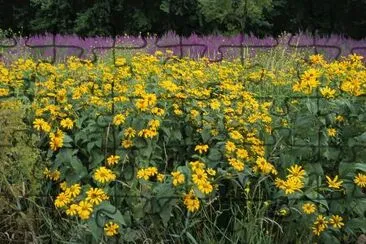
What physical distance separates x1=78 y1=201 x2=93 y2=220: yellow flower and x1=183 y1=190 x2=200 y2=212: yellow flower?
0.46m

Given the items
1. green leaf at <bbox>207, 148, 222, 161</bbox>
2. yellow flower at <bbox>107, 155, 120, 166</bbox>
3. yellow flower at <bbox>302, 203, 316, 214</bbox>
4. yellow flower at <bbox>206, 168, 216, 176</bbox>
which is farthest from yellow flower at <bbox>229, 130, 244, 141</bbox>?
yellow flower at <bbox>107, 155, 120, 166</bbox>

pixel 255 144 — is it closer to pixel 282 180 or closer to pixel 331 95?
pixel 282 180

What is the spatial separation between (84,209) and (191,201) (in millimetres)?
513

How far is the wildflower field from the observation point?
Answer: 3318 mm

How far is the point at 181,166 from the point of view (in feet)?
11.5

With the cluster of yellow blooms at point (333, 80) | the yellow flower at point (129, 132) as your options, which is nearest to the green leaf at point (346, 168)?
the cluster of yellow blooms at point (333, 80)

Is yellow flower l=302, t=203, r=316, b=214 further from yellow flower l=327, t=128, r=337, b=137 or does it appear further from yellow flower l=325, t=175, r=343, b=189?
yellow flower l=327, t=128, r=337, b=137

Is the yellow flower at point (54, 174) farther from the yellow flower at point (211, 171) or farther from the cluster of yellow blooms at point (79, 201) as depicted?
the yellow flower at point (211, 171)

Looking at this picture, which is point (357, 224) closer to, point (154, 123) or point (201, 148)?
point (201, 148)

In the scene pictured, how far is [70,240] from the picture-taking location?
3359 mm

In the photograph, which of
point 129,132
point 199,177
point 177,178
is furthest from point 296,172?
point 129,132

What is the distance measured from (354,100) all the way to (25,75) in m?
2.13

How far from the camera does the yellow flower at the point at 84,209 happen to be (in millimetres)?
3023

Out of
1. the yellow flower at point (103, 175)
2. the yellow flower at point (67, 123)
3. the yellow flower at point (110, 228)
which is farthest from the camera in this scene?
the yellow flower at point (67, 123)
